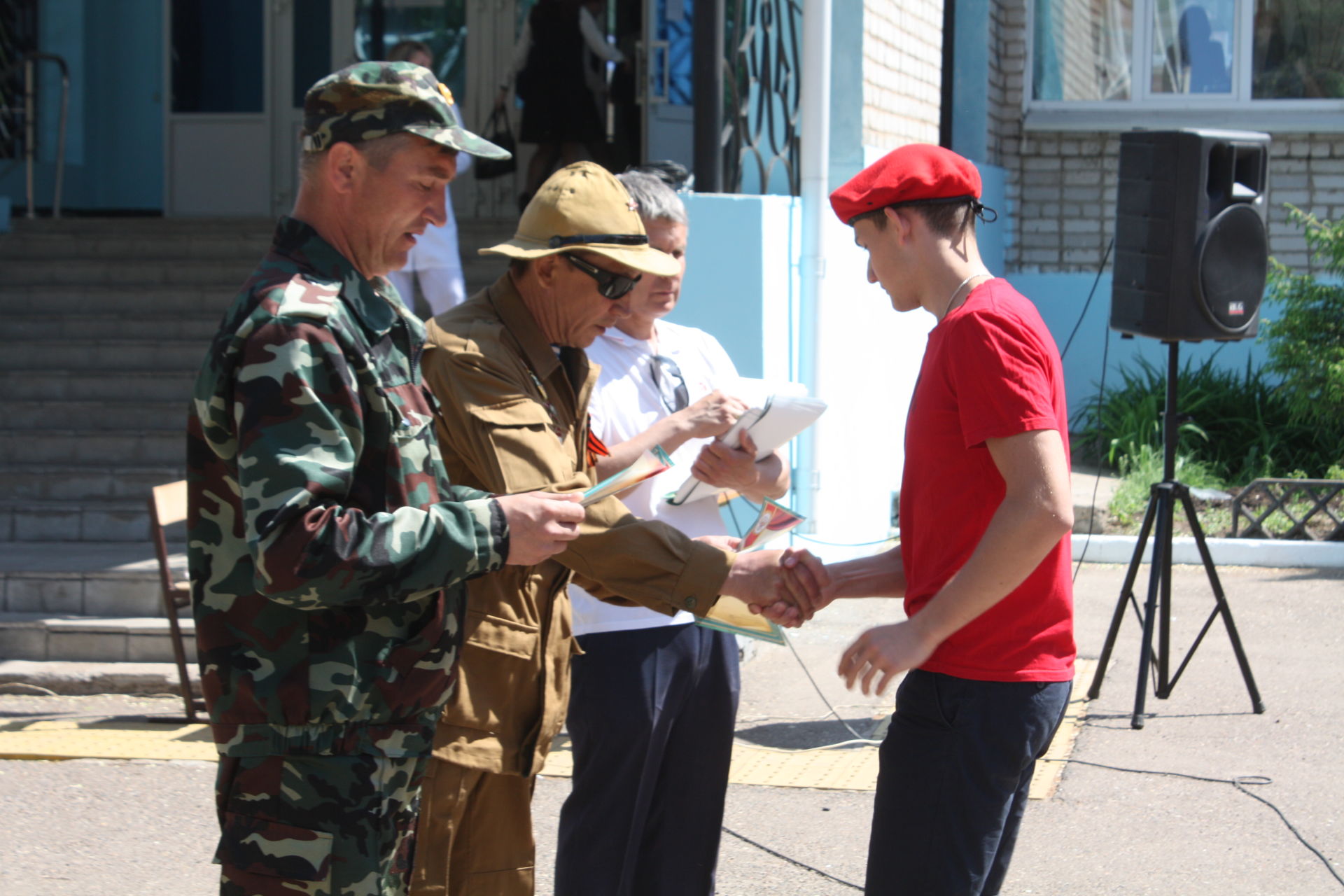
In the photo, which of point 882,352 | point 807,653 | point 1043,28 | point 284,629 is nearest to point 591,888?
point 284,629

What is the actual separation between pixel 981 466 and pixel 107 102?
11935 millimetres

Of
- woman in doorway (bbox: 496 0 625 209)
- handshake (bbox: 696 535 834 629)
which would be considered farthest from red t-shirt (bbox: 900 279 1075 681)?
woman in doorway (bbox: 496 0 625 209)

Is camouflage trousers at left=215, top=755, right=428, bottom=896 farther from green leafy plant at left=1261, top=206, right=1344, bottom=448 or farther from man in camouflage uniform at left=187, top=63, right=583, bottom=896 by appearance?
green leafy plant at left=1261, top=206, right=1344, bottom=448

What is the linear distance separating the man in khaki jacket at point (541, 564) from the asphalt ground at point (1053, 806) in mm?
1534

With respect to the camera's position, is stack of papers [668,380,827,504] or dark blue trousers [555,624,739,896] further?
stack of papers [668,380,827,504]

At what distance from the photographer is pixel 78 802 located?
487 centimetres

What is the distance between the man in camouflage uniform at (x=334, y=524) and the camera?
6.85 feet

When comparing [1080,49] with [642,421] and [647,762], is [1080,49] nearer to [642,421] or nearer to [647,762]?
[642,421]

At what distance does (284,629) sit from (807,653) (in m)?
4.68

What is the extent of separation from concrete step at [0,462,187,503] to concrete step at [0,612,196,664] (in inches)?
55.0

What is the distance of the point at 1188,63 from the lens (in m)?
11.9

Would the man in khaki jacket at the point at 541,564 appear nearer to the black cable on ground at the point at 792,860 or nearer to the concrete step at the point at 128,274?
the black cable on ground at the point at 792,860

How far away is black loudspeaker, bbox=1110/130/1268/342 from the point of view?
5.93m

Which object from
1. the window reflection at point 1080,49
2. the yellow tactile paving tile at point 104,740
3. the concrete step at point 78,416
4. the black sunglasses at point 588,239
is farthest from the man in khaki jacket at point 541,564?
the window reflection at point 1080,49
